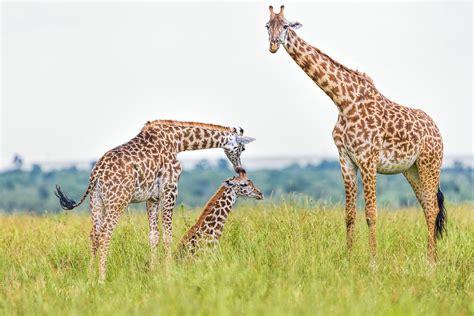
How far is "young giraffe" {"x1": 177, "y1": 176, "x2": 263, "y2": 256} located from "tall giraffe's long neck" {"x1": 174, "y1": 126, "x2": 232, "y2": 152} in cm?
54

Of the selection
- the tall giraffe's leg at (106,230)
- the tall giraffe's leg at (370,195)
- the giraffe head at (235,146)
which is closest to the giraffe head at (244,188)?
the giraffe head at (235,146)

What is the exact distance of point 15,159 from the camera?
41.0 feet

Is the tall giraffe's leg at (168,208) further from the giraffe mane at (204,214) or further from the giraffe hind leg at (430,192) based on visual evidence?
the giraffe hind leg at (430,192)

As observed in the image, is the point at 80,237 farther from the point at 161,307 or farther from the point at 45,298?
the point at 161,307

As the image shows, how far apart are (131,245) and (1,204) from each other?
2305cm

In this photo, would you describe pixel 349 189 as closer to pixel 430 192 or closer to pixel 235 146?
pixel 430 192

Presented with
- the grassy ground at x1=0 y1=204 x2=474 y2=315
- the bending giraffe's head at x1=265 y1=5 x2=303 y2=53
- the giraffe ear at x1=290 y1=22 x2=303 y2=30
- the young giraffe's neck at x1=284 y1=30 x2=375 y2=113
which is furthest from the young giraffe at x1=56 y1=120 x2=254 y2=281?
the giraffe ear at x1=290 y1=22 x2=303 y2=30

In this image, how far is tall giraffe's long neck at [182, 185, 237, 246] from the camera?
405 inches

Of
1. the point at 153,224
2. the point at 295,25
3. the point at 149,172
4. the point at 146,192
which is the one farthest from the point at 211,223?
the point at 295,25

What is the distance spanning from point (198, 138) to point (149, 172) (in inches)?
41.4

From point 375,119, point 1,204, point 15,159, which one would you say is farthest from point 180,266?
point 1,204

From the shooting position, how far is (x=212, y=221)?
10.4 metres

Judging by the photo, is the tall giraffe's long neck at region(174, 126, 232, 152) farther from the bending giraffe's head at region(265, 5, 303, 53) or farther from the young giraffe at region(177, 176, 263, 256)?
the bending giraffe's head at region(265, 5, 303, 53)

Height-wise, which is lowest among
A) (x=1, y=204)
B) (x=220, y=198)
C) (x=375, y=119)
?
(x=1, y=204)
